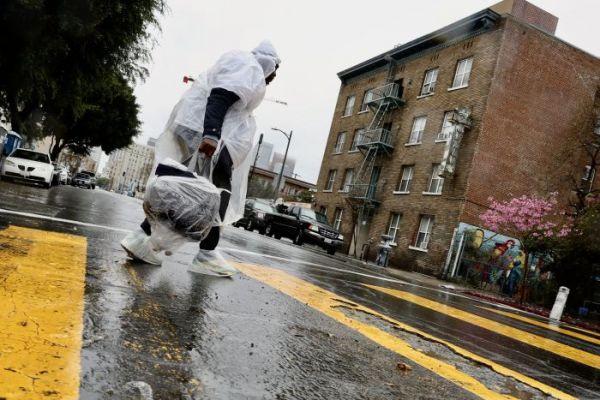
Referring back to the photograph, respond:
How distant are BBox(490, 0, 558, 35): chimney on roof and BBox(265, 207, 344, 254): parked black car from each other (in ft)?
46.6

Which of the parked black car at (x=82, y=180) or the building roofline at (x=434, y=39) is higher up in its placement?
the building roofline at (x=434, y=39)

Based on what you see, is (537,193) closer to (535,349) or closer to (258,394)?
(535,349)

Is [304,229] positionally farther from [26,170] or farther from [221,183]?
[221,183]

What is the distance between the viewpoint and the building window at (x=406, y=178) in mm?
25078

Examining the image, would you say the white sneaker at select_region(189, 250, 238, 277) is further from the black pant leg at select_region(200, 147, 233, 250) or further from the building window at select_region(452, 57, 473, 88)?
the building window at select_region(452, 57, 473, 88)

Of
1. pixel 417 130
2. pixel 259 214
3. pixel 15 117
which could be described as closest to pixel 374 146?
pixel 417 130

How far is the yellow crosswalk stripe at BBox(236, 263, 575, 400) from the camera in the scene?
2.14m

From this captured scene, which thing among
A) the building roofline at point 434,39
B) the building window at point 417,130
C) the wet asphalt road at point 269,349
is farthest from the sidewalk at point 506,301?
the building roofline at point 434,39

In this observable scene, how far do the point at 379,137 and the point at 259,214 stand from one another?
29.1 feet

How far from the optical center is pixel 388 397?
5.39ft

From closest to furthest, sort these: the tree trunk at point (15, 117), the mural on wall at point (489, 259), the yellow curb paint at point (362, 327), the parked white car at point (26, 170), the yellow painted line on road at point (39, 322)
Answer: the yellow painted line on road at point (39, 322)
the yellow curb paint at point (362, 327)
the tree trunk at point (15, 117)
the parked white car at point (26, 170)
the mural on wall at point (489, 259)

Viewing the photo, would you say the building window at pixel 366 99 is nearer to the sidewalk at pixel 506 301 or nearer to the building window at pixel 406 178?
the building window at pixel 406 178

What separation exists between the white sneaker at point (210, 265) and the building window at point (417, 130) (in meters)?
22.8

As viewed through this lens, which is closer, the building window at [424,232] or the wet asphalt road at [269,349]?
the wet asphalt road at [269,349]
